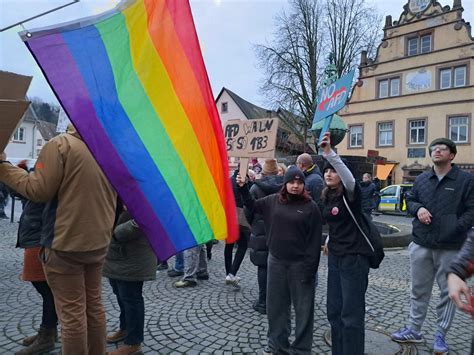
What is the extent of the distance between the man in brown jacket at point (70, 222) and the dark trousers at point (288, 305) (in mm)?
1460

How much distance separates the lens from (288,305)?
10.7 feet

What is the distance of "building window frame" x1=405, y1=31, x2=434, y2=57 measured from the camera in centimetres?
2774

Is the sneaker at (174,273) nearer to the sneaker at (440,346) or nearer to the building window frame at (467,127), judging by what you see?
the sneaker at (440,346)

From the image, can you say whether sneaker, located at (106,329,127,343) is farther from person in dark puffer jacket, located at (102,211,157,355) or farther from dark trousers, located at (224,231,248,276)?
dark trousers, located at (224,231,248,276)

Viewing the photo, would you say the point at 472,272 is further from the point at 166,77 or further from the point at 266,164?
the point at 266,164

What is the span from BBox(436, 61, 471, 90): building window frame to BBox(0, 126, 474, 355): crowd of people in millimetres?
26265

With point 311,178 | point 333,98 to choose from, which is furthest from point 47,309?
point 333,98

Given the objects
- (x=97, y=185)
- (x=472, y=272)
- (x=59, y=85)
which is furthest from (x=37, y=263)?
(x=472, y=272)

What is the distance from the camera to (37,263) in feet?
10.8

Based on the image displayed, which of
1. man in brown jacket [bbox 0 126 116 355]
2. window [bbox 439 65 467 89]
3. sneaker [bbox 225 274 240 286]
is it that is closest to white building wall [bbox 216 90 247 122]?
window [bbox 439 65 467 89]

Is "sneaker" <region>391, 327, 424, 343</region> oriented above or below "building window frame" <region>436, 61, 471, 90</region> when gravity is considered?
below

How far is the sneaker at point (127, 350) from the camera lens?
3.20 metres

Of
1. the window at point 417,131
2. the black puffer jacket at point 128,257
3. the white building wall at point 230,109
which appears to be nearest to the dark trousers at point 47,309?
the black puffer jacket at point 128,257

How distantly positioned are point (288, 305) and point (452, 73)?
92.6ft
